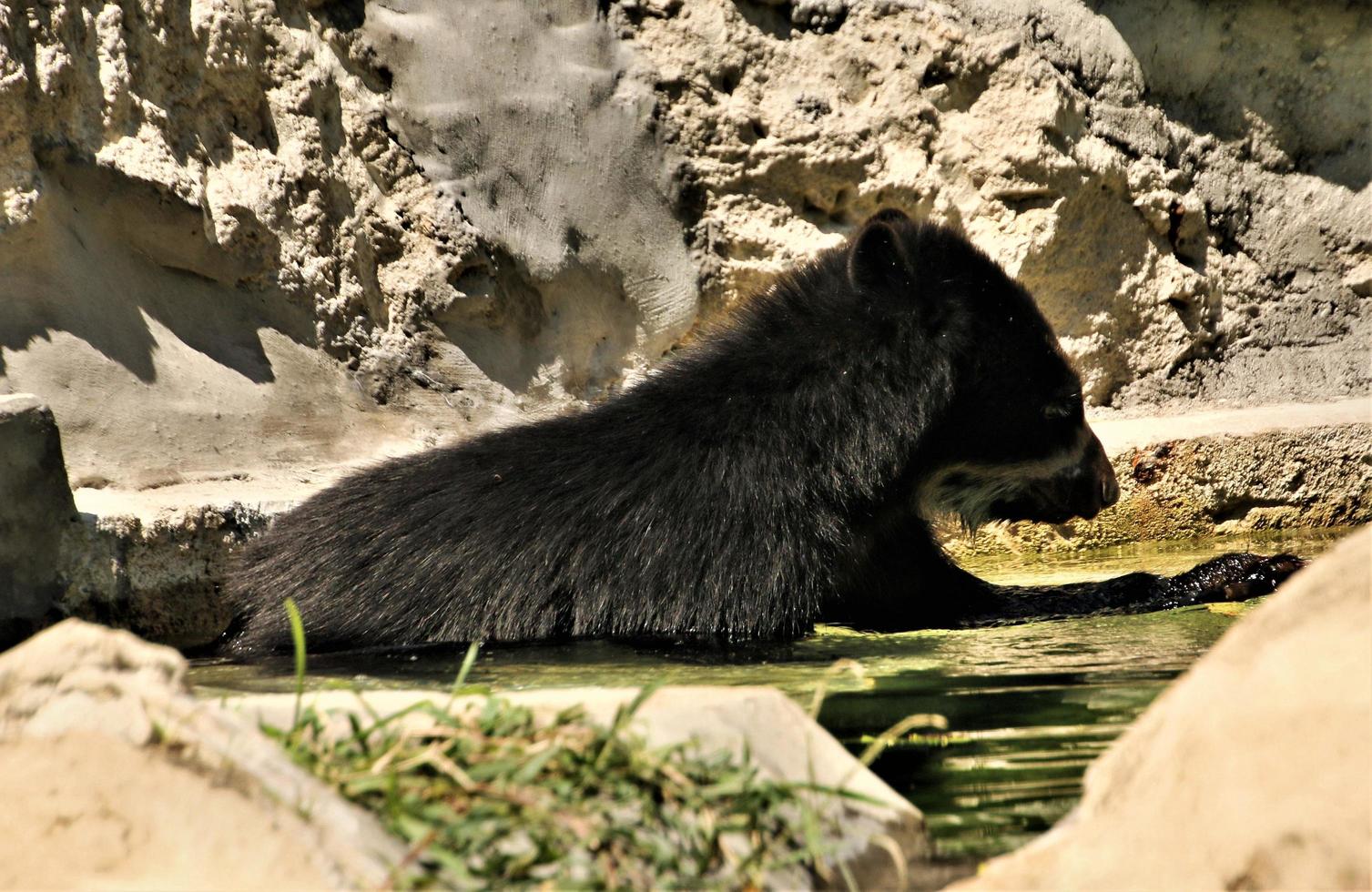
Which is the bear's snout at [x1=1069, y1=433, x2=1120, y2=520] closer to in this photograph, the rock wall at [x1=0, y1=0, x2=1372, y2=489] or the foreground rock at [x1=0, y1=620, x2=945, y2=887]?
the rock wall at [x1=0, y1=0, x2=1372, y2=489]

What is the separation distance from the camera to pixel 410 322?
8062 millimetres

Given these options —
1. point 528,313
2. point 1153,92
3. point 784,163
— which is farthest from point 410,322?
point 1153,92

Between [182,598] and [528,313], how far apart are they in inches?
126

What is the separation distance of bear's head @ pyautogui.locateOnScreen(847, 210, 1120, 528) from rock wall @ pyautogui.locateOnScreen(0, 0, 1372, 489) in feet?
9.22

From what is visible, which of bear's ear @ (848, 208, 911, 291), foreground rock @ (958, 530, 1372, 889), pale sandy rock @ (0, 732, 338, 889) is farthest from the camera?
bear's ear @ (848, 208, 911, 291)

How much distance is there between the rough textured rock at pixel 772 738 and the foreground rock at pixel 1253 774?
0.23 meters

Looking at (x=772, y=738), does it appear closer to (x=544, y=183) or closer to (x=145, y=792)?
(x=145, y=792)

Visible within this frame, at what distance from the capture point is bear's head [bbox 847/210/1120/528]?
18.1 ft

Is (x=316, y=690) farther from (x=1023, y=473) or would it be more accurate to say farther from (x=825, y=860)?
(x=1023, y=473)

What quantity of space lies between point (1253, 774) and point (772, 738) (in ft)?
2.74

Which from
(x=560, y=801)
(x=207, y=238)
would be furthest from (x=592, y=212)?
(x=560, y=801)

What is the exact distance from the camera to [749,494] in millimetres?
5172

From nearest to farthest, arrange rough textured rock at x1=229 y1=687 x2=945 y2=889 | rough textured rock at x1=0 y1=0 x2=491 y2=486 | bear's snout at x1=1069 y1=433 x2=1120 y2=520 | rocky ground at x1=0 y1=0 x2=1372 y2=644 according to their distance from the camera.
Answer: rough textured rock at x1=229 y1=687 x2=945 y2=889
bear's snout at x1=1069 y1=433 x2=1120 y2=520
rough textured rock at x1=0 y1=0 x2=491 y2=486
rocky ground at x1=0 y1=0 x2=1372 y2=644

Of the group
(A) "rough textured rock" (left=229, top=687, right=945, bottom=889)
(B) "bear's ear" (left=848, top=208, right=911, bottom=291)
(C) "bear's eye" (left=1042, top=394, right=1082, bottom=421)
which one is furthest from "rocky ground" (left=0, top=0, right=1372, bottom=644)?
(A) "rough textured rock" (left=229, top=687, right=945, bottom=889)
